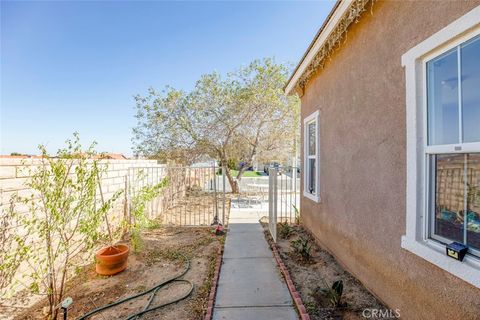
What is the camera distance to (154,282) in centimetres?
378

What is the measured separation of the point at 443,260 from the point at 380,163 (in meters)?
1.27

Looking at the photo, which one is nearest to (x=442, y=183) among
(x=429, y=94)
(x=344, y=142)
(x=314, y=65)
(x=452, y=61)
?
(x=429, y=94)

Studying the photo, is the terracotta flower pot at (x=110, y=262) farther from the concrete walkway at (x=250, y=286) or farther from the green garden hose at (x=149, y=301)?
the concrete walkway at (x=250, y=286)

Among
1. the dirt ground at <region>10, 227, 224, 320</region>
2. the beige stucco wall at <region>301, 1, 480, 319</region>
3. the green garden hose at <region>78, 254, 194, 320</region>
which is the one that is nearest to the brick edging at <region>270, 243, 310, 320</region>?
the beige stucco wall at <region>301, 1, 480, 319</region>

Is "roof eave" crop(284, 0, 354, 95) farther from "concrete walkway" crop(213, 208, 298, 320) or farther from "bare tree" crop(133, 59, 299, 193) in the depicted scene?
"bare tree" crop(133, 59, 299, 193)

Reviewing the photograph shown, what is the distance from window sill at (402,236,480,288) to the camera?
1.73 metres

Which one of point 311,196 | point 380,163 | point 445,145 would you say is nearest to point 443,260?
point 445,145

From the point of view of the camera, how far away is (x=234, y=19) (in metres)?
8.23

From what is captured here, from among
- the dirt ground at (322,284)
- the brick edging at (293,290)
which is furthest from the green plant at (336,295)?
→ the brick edging at (293,290)

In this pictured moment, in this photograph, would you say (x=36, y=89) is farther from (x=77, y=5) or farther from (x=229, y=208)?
(x=229, y=208)

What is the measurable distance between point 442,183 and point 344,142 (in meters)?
1.88

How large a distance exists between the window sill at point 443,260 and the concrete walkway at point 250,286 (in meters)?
1.57

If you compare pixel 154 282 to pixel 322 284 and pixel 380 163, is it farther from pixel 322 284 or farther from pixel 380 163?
pixel 380 163

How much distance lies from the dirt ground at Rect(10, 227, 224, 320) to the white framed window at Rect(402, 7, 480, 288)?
110 inches
